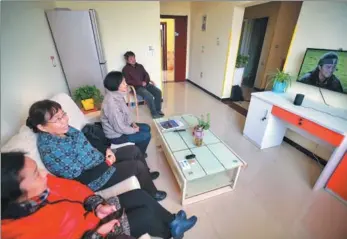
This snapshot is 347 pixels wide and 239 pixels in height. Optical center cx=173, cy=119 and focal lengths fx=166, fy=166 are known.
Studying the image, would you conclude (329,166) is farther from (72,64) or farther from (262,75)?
(72,64)

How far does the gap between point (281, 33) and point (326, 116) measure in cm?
275

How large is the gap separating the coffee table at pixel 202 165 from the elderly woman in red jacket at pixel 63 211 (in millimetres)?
348

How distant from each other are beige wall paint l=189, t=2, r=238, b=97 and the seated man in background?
1.57 metres

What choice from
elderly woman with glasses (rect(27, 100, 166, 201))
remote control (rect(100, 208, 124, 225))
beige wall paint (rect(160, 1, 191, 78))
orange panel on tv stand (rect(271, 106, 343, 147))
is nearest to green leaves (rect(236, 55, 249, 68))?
beige wall paint (rect(160, 1, 191, 78))

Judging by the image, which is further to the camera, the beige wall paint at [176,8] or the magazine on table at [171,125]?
the beige wall paint at [176,8]

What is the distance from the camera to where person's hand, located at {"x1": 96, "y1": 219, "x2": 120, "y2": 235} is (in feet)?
2.89

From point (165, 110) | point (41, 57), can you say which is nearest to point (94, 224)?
point (41, 57)

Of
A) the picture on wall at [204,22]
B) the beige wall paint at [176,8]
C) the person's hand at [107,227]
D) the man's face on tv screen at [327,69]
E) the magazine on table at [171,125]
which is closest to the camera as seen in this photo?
the person's hand at [107,227]

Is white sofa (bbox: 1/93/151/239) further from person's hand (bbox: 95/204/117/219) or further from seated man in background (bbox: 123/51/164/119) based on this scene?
seated man in background (bbox: 123/51/164/119)

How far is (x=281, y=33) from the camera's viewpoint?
3582mm

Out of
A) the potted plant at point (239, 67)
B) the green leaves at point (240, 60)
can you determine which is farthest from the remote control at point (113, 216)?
the green leaves at point (240, 60)

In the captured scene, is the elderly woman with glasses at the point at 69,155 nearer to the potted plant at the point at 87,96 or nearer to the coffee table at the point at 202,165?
the coffee table at the point at 202,165

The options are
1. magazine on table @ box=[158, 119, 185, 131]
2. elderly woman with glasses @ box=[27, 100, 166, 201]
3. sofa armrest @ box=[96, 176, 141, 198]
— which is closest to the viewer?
elderly woman with glasses @ box=[27, 100, 166, 201]

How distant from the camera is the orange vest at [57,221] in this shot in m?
0.68
